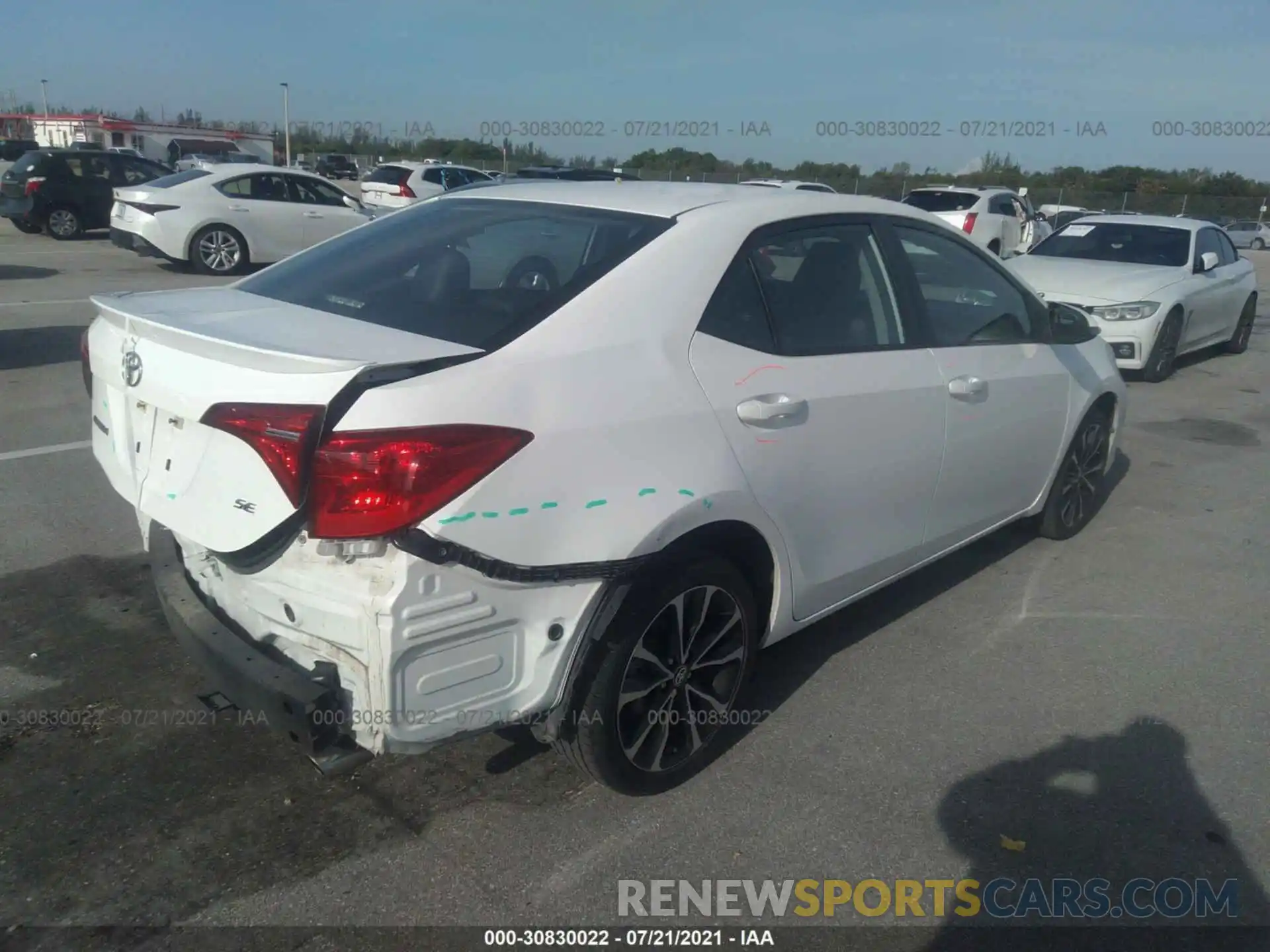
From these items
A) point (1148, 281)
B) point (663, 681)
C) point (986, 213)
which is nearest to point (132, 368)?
point (663, 681)

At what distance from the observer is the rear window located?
2116 centimetres

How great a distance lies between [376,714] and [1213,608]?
4.06 meters

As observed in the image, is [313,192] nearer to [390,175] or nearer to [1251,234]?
[390,175]

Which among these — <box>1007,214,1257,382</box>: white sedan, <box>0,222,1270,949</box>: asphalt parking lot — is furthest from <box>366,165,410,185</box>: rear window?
<box>0,222,1270,949</box>: asphalt parking lot

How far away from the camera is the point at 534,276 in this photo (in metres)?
3.06

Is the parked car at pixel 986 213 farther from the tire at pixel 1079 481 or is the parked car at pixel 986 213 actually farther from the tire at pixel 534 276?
the tire at pixel 534 276

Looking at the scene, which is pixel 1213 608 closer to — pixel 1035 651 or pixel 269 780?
Answer: pixel 1035 651

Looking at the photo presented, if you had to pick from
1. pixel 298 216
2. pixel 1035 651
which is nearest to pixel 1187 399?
pixel 1035 651

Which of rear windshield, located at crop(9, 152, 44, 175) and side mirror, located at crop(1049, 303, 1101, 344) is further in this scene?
rear windshield, located at crop(9, 152, 44, 175)

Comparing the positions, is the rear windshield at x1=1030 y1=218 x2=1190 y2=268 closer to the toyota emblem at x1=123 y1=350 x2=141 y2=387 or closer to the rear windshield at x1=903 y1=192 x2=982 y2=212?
the rear windshield at x1=903 y1=192 x2=982 y2=212

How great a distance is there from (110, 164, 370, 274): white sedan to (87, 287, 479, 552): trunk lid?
39.2 feet

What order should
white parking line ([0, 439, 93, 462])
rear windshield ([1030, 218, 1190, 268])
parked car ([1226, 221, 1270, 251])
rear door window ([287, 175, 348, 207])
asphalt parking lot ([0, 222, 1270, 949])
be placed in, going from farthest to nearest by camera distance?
parked car ([1226, 221, 1270, 251]), rear door window ([287, 175, 348, 207]), rear windshield ([1030, 218, 1190, 268]), white parking line ([0, 439, 93, 462]), asphalt parking lot ([0, 222, 1270, 949])

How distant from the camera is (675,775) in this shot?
125 inches

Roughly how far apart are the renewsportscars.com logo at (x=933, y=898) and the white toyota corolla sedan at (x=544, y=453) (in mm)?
379
